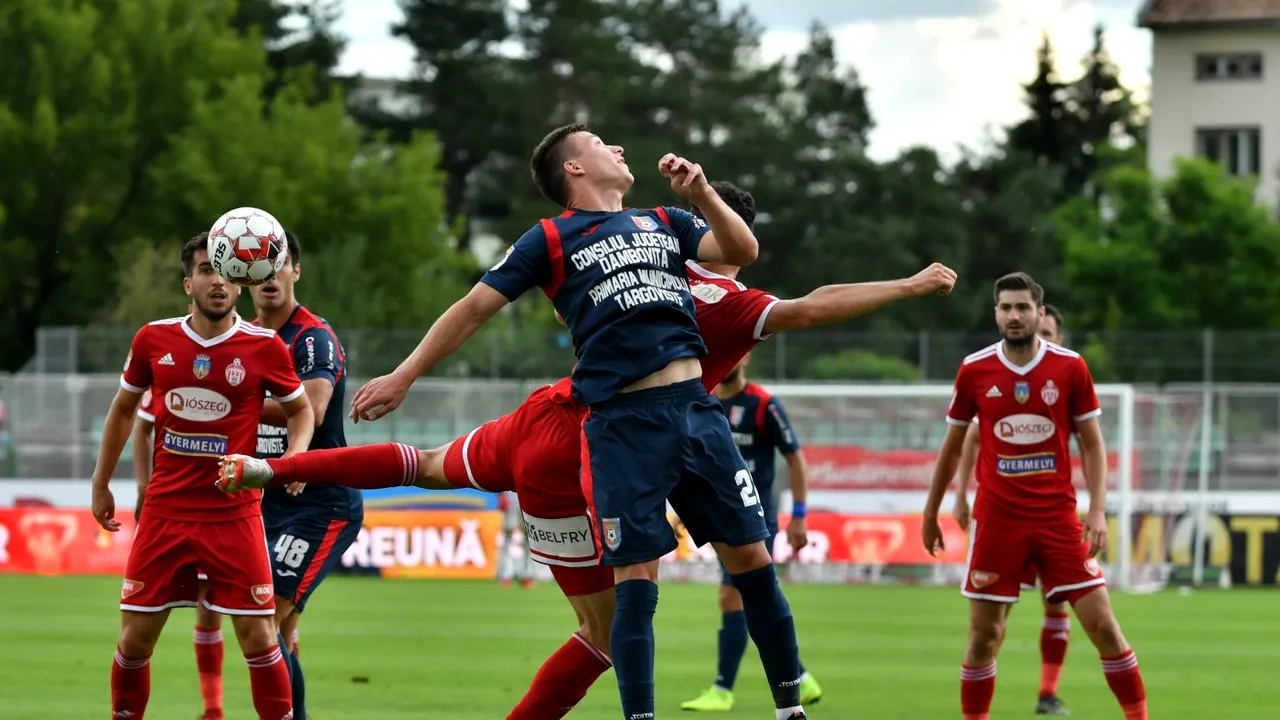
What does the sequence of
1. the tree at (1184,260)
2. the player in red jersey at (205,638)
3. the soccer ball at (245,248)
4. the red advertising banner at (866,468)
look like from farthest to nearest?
1. the tree at (1184,260)
2. the red advertising banner at (866,468)
3. the player in red jersey at (205,638)
4. the soccer ball at (245,248)

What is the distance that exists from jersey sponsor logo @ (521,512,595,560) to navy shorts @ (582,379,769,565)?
428 mm

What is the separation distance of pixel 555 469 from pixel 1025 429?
333 centimetres

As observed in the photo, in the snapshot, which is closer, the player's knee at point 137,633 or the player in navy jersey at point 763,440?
the player's knee at point 137,633

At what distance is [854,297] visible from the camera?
7.15 metres

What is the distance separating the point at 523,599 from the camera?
2103cm

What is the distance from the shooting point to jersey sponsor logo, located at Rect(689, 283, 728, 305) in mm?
7770

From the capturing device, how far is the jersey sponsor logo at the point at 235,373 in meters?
8.36

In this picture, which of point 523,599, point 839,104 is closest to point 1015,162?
point 839,104

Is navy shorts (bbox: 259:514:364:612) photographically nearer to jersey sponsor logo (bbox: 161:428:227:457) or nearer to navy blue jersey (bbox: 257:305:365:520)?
navy blue jersey (bbox: 257:305:365:520)

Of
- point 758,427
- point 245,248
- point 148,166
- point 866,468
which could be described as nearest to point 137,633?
point 245,248

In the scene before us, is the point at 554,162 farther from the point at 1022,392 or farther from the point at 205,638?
the point at 205,638

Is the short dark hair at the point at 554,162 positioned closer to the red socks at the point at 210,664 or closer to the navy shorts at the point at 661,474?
the navy shorts at the point at 661,474

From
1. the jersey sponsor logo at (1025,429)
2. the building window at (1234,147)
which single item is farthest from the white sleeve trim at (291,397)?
the building window at (1234,147)

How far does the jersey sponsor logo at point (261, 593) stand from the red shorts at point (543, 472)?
45.2 inches
